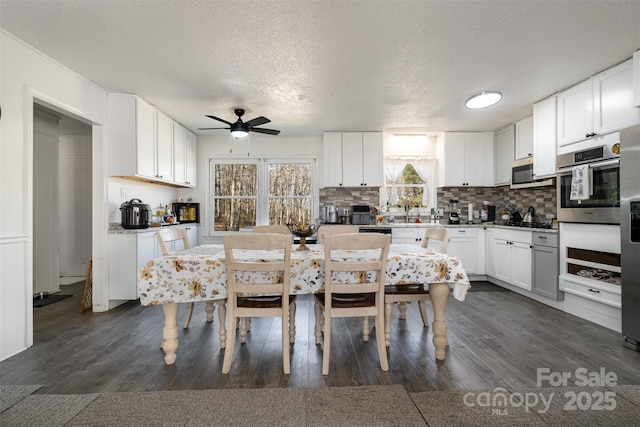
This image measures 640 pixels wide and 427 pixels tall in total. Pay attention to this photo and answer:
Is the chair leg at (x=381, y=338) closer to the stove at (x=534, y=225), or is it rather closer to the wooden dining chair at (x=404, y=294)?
the wooden dining chair at (x=404, y=294)

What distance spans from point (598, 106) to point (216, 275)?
3.82 m

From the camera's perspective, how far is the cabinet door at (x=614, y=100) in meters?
2.72

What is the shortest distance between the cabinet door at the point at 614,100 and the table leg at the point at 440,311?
2.31 metres

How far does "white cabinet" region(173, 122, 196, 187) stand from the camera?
4.63m

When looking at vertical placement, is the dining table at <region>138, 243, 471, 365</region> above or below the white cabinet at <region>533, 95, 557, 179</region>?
below

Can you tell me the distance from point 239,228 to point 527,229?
4390mm

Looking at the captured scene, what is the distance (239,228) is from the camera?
559 cm

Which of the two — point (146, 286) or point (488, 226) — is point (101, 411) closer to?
point (146, 286)

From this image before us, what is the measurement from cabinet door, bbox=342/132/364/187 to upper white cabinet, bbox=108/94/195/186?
2.69m

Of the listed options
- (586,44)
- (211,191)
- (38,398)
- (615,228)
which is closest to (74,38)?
(38,398)

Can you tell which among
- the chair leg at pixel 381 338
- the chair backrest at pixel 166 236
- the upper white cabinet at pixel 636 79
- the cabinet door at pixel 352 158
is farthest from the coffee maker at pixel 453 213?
the chair backrest at pixel 166 236

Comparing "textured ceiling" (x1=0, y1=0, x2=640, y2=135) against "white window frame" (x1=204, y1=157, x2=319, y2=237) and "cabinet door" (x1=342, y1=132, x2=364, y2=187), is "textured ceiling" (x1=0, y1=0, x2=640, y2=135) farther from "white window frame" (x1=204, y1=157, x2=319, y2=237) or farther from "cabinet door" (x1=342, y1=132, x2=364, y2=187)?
"white window frame" (x1=204, y1=157, x2=319, y2=237)

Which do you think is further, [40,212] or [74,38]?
[40,212]

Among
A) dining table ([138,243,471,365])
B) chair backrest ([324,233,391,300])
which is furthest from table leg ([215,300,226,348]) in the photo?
chair backrest ([324,233,391,300])
